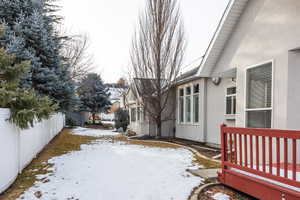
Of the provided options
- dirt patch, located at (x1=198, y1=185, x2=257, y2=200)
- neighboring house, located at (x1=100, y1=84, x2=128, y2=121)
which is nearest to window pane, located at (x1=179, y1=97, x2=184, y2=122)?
dirt patch, located at (x1=198, y1=185, x2=257, y2=200)

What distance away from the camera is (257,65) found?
5.43m

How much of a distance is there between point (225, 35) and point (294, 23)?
2758 mm

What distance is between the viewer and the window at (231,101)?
Result: 805cm

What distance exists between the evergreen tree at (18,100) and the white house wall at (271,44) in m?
5.55

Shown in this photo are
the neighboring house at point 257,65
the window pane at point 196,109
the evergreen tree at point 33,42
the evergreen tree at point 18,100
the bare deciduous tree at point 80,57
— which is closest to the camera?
the evergreen tree at point 18,100

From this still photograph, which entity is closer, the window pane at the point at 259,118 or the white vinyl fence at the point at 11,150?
the white vinyl fence at the point at 11,150

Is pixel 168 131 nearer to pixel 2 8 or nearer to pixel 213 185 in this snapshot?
pixel 213 185

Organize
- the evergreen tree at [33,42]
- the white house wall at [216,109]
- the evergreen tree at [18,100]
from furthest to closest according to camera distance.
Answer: the white house wall at [216,109] < the evergreen tree at [33,42] < the evergreen tree at [18,100]

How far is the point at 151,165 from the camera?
5668 millimetres

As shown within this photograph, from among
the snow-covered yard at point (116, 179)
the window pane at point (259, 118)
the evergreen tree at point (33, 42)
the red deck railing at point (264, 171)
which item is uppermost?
the evergreen tree at point (33, 42)

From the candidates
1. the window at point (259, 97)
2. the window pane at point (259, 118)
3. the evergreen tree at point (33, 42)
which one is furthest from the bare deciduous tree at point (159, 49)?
the window pane at point (259, 118)

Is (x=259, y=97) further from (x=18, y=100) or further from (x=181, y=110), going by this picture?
(x=181, y=110)

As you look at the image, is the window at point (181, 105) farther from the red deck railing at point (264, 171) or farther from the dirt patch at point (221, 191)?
the dirt patch at point (221, 191)

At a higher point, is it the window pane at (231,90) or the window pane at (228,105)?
the window pane at (231,90)
